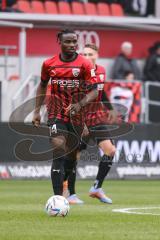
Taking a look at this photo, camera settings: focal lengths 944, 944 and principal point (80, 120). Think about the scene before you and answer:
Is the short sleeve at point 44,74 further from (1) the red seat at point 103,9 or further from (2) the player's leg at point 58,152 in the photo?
(1) the red seat at point 103,9

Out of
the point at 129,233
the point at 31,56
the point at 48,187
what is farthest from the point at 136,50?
the point at 129,233

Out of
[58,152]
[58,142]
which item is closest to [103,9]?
[58,142]

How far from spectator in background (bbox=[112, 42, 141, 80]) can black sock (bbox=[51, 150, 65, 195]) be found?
40.9 feet

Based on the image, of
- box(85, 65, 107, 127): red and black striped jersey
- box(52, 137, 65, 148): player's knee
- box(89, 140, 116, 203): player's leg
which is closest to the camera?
box(52, 137, 65, 148): player's knee

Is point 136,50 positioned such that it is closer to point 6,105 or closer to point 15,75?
point 15,75

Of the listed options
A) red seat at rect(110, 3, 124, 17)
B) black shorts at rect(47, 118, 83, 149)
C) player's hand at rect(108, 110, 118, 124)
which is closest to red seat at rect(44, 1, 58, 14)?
red seat at rect(110, 3, 124, 17)

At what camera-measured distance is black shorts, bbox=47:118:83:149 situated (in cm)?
1165

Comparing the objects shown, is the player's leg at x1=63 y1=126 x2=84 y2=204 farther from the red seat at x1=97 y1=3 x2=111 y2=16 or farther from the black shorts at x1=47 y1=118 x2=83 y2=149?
the red seat at x1=97 y1=3 x2=111 y2=16

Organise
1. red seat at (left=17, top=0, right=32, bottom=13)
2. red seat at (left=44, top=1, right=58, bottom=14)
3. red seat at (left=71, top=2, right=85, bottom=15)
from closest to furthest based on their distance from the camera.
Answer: red seat at (left=17, top=0, right=32, bottom=13)
red seat at (left=44, top=1, right=58, bottom=14)
red seat at (left=71, top=2, right=85, bottom=15)

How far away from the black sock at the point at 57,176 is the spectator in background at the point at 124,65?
12.5 metres

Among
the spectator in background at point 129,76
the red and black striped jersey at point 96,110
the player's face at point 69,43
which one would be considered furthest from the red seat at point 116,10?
the player's face at point 69,43

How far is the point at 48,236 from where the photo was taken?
8969 mm

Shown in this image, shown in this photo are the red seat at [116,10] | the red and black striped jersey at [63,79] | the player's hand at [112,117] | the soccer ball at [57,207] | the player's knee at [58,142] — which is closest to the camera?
the soccer ball at [57,207]

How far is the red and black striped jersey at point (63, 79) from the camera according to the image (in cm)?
1176
